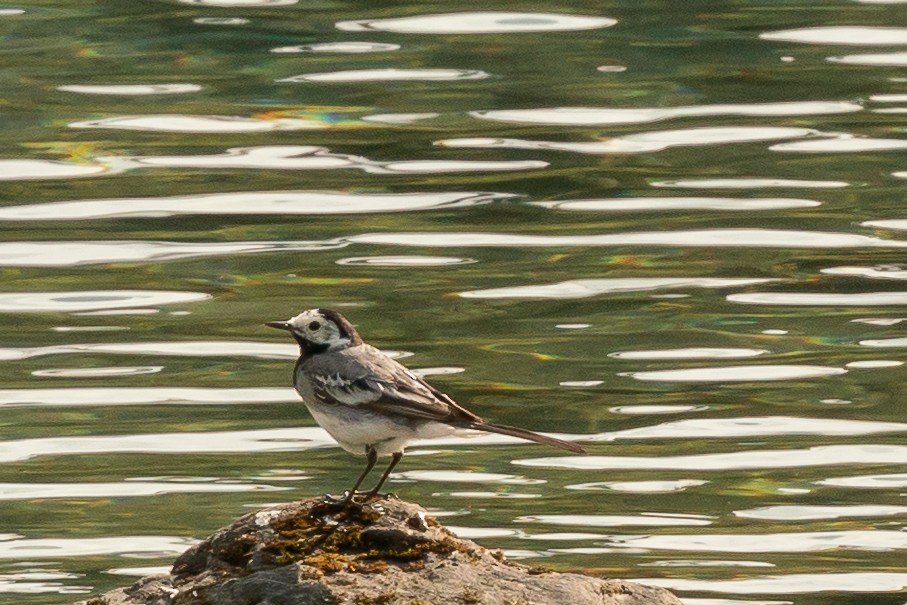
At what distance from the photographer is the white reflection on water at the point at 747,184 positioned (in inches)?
581

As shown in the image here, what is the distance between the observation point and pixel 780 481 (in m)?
10.9

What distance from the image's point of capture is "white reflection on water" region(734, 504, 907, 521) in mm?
10430

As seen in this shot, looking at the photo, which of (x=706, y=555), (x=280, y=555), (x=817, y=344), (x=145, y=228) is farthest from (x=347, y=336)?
(x=145, y=228)

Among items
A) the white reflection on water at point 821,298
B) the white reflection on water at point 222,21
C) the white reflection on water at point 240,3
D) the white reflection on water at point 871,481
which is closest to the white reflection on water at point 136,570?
the white reflection on water at point 871,481

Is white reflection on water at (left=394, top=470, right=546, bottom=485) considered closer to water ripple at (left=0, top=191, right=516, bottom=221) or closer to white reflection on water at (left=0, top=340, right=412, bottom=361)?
white reflection on water at (left=0, top=340, right=412, bottom=361)

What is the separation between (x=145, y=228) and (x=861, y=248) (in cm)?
511

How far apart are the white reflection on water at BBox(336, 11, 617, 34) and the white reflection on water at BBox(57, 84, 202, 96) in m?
1.55

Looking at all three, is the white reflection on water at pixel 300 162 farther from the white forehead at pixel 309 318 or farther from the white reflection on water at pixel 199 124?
the white forehead at pixel 309 318

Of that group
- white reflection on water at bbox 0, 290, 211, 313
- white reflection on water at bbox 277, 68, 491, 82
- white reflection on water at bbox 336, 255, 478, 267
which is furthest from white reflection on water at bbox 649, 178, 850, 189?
white reflection on water at bbox 0, 290, 211, 313

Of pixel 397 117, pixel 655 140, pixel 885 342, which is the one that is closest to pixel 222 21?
pixel 397 117

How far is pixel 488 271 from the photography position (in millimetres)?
13641

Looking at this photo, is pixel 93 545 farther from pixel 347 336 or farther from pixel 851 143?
pixel 851 143

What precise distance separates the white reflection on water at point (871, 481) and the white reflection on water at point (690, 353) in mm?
1799

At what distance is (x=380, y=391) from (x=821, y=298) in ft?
22.8
